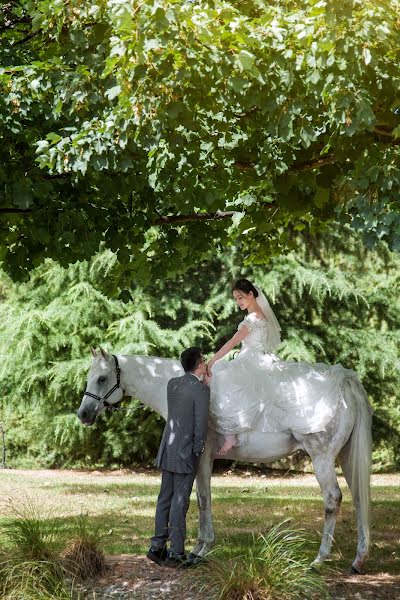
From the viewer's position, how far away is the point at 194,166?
909 cm

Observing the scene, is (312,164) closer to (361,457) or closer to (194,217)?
(194,217)

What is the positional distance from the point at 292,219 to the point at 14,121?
4.48m

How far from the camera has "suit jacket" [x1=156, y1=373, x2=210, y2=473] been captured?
793 cm

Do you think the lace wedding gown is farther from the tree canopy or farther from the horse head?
the tree canopy

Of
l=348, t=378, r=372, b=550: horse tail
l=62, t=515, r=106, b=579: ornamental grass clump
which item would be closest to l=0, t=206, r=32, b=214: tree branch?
l=62, t=515, r=106, b=579: ornamental grass clump

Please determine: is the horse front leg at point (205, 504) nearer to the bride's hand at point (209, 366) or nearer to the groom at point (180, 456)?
the groom at point (180, 456)

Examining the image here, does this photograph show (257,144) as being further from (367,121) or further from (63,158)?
(367,121)

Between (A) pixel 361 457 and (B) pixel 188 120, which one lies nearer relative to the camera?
(B) pixel 188 120

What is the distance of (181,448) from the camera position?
312 inches

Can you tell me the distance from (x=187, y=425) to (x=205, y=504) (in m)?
1.10

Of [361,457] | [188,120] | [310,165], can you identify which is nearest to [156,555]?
[361,457]

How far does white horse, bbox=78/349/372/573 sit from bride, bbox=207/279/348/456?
0.11 meters

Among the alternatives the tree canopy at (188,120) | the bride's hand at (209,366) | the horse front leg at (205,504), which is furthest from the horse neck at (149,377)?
the tree canopy at (188,120)

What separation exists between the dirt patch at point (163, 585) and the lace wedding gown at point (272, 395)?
57.5 inches
